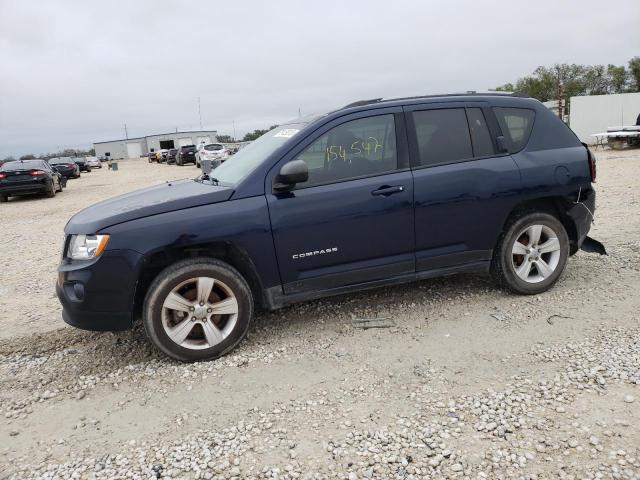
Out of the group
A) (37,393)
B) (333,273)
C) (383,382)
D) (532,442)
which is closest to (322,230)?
(333,273)

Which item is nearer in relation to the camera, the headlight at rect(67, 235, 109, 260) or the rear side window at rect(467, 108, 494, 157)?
the headlight at rect(67, 235, 109, 260)

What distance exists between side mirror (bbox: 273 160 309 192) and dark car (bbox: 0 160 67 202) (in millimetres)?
15861

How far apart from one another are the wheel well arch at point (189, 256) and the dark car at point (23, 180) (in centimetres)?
1537

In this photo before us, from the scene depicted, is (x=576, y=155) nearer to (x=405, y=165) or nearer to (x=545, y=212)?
(x=545, y=212)

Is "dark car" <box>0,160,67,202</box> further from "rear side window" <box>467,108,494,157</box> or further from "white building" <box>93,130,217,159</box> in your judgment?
"white building" <box>93,130,217,159</box>

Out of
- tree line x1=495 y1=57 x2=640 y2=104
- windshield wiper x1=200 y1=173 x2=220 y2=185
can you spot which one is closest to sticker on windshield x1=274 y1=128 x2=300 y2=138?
windshield wiper x1=200 y1=173 x2=220 y2=185

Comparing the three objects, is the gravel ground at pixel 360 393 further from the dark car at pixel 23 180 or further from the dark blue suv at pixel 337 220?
the dark car at pixel 23 180

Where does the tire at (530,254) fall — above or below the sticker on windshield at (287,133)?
below

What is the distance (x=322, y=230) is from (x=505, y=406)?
1.77 m

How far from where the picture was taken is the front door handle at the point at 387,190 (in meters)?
4.06

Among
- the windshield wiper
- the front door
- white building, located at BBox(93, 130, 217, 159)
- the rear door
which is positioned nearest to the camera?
the front door

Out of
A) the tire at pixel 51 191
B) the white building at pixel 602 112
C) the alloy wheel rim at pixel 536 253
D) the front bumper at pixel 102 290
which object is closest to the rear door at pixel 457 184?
the alloy wheel rim at pixel 536 253

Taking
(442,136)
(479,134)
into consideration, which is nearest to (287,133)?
(442,136)

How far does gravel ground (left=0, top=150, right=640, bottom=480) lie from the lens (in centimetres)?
265
